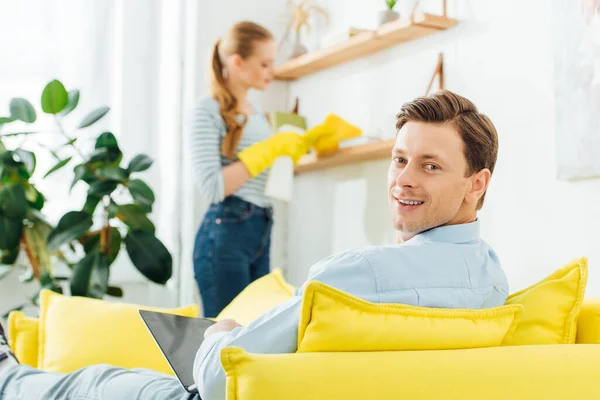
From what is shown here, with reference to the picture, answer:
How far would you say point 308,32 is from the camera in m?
3.30

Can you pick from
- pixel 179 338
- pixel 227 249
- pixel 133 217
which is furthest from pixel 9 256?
pixel 179 338

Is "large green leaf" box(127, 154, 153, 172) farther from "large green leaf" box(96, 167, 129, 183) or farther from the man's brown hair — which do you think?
the man's brown hair

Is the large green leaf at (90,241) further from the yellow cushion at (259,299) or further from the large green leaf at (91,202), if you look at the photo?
the yellow cushion at (259,299)

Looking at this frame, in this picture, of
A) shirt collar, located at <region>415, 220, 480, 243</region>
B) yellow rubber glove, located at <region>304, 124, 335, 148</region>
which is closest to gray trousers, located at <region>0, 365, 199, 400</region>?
shirt collar, located at <region>415, 220, 480, 243</region>

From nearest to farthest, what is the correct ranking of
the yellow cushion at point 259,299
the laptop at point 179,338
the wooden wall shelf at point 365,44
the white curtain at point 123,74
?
1. the laptop at point 179,338
2. the yellow cushion at point 259,299
3. the wooden wall shelf at point 365,44
4. the white curtain at point 123,74

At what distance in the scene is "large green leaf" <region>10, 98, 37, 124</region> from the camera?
8.84ft

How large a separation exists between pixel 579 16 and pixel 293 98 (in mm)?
1567

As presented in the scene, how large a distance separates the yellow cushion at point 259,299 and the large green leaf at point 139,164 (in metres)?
0.88

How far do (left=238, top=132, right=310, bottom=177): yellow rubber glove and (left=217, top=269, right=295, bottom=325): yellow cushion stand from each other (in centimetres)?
67

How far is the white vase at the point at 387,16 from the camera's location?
8.93ft

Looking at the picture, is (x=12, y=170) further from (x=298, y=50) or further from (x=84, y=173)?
(x=298, y=50)

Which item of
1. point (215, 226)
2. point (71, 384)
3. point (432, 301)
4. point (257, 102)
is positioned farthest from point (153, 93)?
point (432, 301)

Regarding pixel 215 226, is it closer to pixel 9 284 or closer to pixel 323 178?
pixel 323 178

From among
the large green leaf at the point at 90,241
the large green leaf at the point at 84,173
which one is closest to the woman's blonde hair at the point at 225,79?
the large green leaf at the point at 84,173
